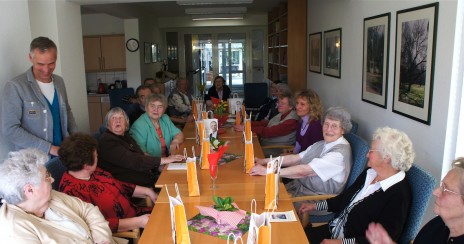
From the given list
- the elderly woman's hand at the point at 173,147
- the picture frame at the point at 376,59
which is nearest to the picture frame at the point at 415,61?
the picture frame at the point at 376,59

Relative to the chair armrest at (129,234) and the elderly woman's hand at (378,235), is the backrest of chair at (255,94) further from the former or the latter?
the elderly woman's hand at (378,235)

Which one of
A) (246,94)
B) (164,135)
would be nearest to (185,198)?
(164,135)

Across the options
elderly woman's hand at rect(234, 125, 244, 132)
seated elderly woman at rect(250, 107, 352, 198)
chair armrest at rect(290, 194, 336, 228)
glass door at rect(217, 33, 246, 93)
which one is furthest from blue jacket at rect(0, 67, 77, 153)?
glass door at rect(217, 33, 246, 93)

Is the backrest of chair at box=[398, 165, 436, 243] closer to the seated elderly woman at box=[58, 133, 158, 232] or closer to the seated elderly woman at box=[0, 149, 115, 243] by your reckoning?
the seated elderly woman at box=[58, 133, 158, 232]

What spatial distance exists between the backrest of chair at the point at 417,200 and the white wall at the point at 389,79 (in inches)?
22.3

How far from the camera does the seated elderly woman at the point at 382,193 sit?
1.87 metres

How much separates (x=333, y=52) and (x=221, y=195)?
3148 mm

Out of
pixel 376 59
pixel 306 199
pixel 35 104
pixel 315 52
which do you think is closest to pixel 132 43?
pixel 315 52

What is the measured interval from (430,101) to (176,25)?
9487 mm

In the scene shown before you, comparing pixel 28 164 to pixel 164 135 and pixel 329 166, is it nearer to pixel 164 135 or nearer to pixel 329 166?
pixel 329 166

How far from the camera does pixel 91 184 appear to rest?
222 cm

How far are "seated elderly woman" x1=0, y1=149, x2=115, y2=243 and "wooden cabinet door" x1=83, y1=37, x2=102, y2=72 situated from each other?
6.45 m

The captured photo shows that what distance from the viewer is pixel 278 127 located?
418 cm

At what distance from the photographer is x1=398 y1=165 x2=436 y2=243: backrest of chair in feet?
5.98
